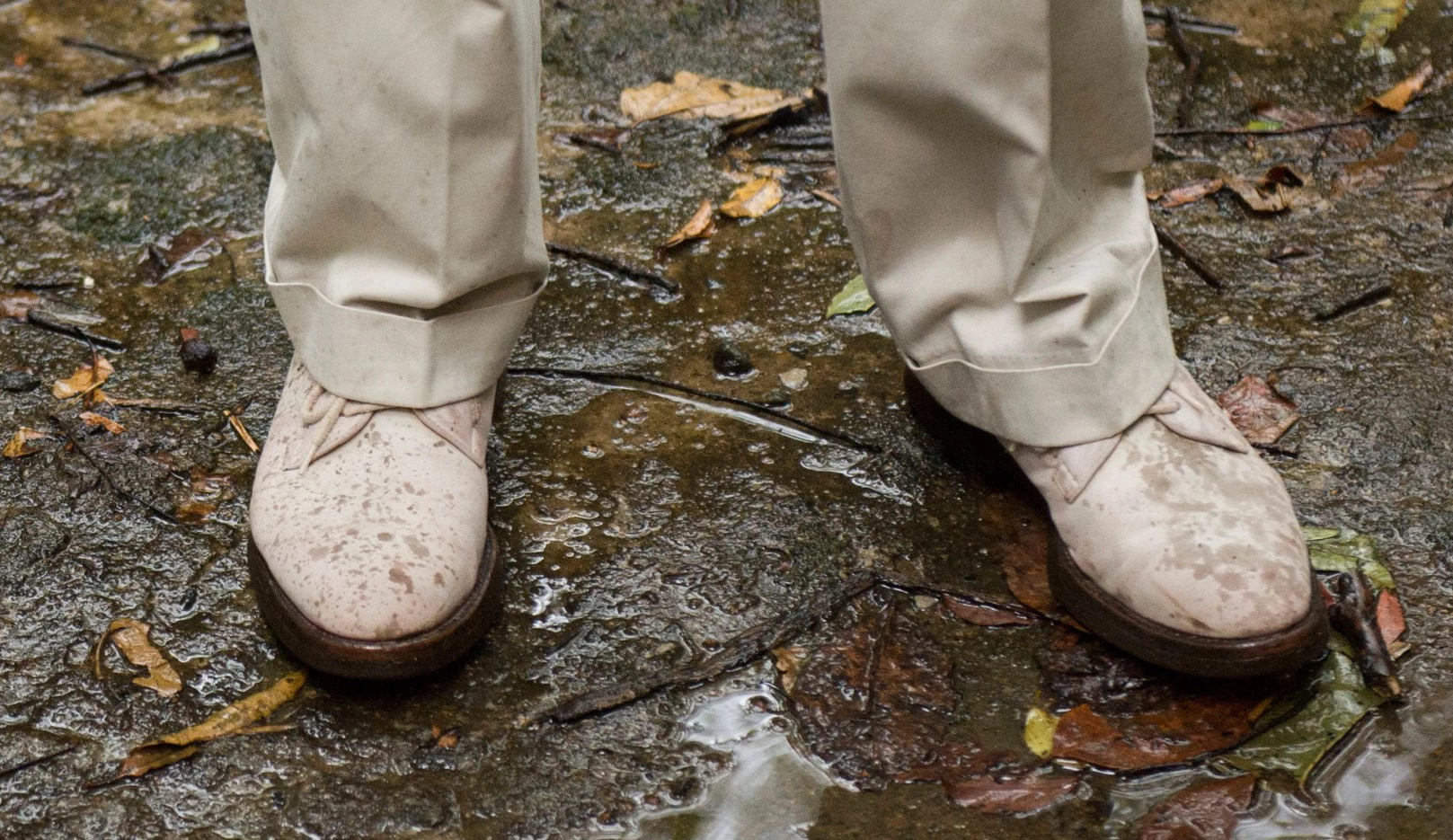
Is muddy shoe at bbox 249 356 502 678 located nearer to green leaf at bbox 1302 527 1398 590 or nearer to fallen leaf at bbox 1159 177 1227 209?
green leaf at bbox 1302 527 1398 590

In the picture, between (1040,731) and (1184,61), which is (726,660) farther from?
(1184,61)

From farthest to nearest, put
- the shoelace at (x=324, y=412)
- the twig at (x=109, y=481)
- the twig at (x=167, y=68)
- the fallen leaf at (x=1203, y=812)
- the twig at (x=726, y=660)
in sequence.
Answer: the twig at (x=167, y=68), the twig at (x=109, y=481), the shoelace at (x=324, y=412), the twig at (x=726, y=660), the fallen leaf at (x=1203, y=812)

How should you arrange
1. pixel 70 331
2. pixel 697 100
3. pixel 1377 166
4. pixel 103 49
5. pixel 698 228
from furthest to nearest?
pixel 103 49 < pixel 697 100 < pixel 1377 166 < pixel 698 228 < pixel 70 331

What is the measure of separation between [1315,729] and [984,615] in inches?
15.2

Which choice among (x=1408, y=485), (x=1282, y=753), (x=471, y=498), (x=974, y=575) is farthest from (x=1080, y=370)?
(x=471, y=498)

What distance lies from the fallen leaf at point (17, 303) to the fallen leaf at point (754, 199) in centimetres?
121

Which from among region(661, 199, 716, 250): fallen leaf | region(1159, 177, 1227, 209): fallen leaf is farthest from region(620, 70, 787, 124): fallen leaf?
region(1159, 177, 1227, 209): fallen leaf

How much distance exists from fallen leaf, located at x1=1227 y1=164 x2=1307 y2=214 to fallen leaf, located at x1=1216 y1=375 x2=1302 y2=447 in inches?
21.8

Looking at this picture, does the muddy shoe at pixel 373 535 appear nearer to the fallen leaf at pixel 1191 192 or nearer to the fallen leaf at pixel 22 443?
the fallen leaf at pixel 22 443

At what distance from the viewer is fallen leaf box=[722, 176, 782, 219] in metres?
2.37

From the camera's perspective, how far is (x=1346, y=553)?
1.62 meters

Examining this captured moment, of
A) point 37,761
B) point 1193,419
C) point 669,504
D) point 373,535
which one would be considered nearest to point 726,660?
point 669,504

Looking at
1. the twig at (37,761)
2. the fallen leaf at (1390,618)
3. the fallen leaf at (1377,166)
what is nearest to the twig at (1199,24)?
the fallen leaf at (1377,166)

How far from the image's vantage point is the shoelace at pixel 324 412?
1.54 m
